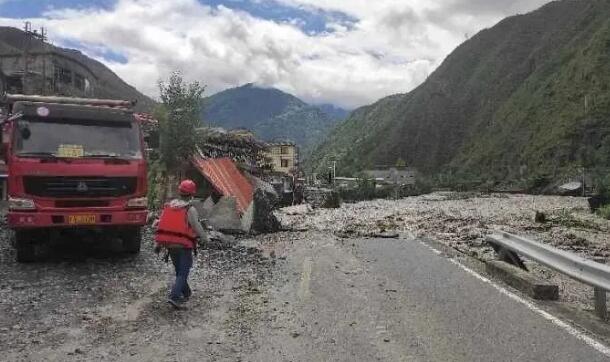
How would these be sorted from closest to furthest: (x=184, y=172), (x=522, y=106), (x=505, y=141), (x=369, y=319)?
1. (x=369, y=319)
2. (x=184, y=172)
3. (x=505, y=141)
4. (x=522, y=106)

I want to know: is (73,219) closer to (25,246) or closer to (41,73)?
(25,246)

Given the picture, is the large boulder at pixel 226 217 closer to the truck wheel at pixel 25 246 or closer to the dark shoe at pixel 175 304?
the truck wheel at pixel 25 246

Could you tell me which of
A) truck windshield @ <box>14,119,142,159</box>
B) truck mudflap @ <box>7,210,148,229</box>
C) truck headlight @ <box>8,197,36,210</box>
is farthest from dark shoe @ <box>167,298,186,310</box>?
truck windshield @ <box>14,119,142,159</box>

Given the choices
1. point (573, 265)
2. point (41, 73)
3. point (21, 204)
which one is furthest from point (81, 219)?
point (41, 73)

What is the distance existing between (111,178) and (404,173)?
8785 centimetres

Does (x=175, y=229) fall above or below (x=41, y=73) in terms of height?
below

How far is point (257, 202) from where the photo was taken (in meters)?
16.8

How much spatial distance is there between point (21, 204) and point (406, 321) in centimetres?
666

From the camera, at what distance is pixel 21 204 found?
9531 millimetres

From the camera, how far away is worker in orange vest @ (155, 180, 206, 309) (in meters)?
7.29

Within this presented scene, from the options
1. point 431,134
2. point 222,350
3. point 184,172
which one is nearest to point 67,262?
point 222,350

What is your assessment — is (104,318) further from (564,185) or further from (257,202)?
(564,185)

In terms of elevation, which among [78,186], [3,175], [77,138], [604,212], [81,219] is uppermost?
[77,138]

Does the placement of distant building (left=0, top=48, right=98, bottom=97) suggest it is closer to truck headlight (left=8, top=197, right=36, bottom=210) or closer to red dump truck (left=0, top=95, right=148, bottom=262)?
red dump truck (left=0, top=95, right=148, bottom=262)
